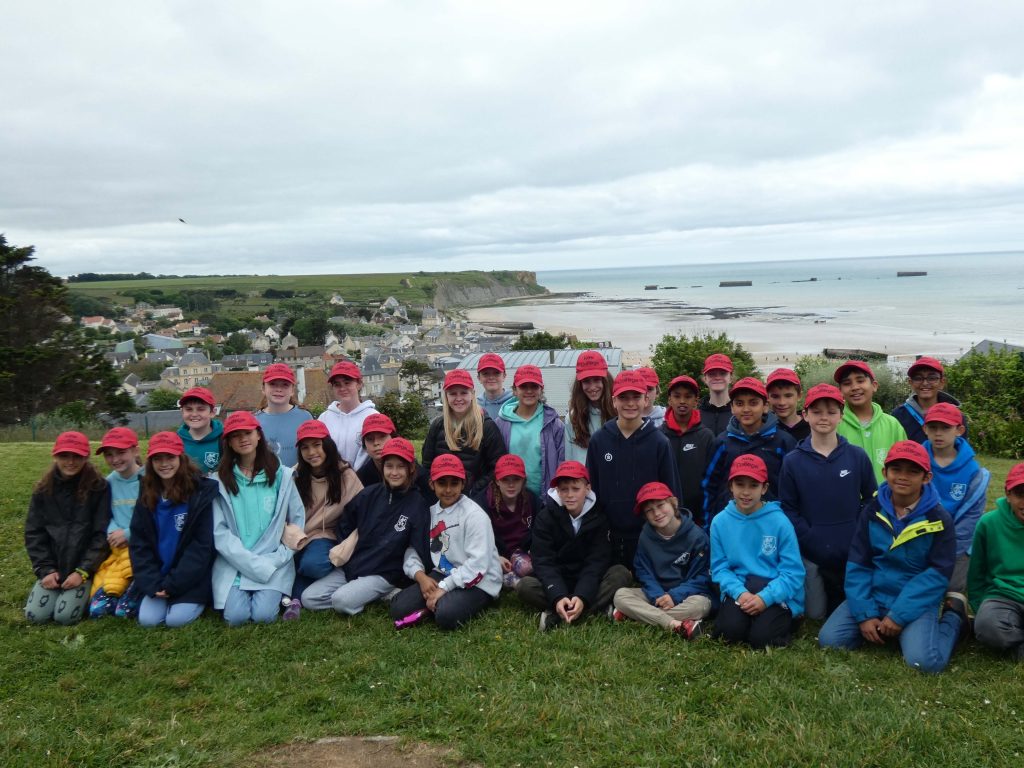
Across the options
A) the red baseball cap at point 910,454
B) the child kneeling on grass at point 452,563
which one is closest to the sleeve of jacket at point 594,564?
the child kneeling on grass at point 452,563

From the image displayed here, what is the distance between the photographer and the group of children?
16.5 feet

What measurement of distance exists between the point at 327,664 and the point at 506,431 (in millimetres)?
2611

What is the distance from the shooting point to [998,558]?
193 inches

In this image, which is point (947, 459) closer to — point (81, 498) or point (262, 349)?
point (81, 498)

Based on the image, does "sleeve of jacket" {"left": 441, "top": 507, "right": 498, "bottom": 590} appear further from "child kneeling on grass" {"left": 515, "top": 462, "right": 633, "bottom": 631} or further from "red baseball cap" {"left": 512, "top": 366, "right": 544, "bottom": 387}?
"red baseball cap" {"left": 512, "top": 366, "right": 544, "bottom": 387}

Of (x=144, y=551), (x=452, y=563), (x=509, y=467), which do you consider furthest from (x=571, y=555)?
(x=144, y=551)

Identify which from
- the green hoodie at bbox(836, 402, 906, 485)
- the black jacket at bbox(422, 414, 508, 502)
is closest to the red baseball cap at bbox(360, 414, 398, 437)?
the black jacket at bbox(422, 414, 508, 502)

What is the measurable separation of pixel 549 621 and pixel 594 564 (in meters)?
0.61

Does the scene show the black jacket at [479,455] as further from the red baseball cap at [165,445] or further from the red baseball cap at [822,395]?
the red baseball cap at [822,395]

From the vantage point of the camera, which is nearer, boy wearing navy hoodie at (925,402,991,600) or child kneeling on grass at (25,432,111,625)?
boy wearing navy hoodie at (925,402,991,600)

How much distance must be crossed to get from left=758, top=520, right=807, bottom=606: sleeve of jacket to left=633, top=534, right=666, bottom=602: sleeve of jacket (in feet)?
2.69

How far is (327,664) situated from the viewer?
4992 mm

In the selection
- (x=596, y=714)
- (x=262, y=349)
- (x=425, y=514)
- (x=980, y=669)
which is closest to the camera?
(x=596, y=714)

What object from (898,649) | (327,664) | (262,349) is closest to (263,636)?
(327,664)
